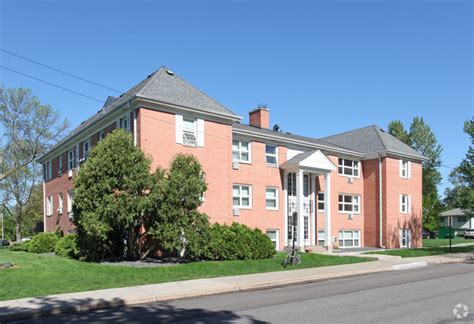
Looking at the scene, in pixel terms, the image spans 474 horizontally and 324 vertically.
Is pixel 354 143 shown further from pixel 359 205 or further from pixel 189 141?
pixel 189 141

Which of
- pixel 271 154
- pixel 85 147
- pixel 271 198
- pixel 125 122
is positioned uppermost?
pixel 125 122

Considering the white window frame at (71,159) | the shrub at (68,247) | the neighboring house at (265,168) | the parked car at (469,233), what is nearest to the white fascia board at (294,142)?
the neighboring house at (265,168)

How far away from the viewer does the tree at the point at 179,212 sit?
654 inches

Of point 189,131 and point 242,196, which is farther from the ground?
point 189,131

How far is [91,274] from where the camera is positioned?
546 inches

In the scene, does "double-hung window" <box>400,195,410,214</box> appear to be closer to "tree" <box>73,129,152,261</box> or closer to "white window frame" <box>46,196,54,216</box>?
"tree" <box>73,129,152,261</box>

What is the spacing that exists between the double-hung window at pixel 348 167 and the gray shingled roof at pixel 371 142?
129 cm

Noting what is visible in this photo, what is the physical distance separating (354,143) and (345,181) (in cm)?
466

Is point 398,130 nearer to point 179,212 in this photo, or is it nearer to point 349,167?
point 349,167

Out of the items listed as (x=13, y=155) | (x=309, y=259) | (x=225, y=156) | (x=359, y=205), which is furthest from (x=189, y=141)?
(x=13, y=155)

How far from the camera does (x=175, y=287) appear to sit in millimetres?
12406

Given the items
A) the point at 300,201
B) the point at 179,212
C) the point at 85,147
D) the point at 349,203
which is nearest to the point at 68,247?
the point at 179,212

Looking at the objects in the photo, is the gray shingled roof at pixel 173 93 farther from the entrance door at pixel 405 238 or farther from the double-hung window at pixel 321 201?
the entrance door at pixel 405 238

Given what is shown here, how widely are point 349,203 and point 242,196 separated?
9617mm
